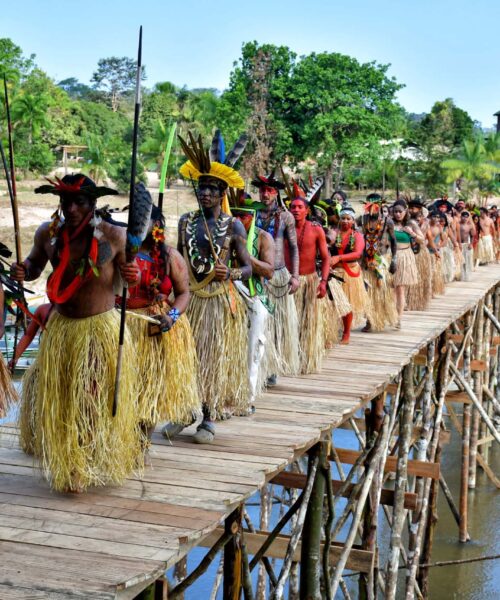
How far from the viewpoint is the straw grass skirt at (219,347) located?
565 centimetres

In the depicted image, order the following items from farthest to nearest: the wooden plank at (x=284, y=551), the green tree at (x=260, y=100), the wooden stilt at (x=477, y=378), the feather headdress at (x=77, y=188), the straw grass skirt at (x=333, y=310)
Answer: the green tree at (x=260, y=100) < the wooden stilt at (x=477, y=378) < the straw grass skirt at (x=333, y=310) < the wooden plank at (x=284, y=551) < the feather headdress at (x=77, y=188)

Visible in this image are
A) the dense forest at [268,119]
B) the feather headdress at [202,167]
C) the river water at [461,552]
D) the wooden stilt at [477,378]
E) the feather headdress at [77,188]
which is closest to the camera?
the feather headdress at [77,188]

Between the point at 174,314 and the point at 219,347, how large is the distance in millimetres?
756

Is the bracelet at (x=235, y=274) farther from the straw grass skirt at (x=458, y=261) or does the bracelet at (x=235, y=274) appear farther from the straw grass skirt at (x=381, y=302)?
the straw grass skirt at (x=458, y=261)

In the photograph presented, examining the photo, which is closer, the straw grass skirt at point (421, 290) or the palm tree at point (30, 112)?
the straw grass skirt at point (421, 290)

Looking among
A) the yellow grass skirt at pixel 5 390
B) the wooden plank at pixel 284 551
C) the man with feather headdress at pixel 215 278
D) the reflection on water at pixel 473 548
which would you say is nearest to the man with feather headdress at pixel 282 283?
the wooden plank at pixel 284 551

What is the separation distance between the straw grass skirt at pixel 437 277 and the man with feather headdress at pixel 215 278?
7.78m

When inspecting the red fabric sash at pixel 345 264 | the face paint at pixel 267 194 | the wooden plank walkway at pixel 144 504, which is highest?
the face paint at pixel 267 194

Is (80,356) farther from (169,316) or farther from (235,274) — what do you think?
(235,274)

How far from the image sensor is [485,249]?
20.7 meters

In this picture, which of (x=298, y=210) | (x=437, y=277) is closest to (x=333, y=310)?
(x=298, y=210)

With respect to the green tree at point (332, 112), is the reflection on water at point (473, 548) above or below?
below

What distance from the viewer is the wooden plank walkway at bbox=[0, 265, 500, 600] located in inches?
138

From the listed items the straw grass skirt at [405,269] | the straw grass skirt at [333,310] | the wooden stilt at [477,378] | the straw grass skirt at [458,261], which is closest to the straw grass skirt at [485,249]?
the straw grass skirt at [458,261]
